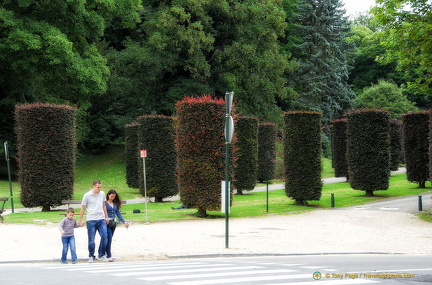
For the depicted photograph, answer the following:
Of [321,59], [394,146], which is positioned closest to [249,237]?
[394,146]

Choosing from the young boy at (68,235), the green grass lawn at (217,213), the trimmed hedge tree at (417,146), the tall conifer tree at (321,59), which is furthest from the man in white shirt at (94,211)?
the tall conifer tree at (321,59)

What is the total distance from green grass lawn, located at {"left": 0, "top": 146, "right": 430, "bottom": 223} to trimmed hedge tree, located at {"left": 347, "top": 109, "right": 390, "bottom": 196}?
4.11 feet

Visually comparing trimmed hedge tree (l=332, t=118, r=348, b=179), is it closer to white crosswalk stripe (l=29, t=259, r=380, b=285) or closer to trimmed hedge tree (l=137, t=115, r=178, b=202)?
trimmed hedge tree (l=137, t=115, r=178, b=202)

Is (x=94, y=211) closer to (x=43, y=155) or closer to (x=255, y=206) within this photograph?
(x=43, y=155)

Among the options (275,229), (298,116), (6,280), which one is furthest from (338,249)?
(298,116)

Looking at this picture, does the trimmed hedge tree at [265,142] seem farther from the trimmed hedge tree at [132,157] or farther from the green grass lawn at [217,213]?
the trimmed hedge tree at [132,157]

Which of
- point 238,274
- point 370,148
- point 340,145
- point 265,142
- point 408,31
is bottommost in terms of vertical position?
point 238,274

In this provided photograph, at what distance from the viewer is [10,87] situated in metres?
46.9

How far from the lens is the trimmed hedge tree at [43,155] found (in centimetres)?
2919

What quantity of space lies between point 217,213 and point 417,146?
17.9 meters

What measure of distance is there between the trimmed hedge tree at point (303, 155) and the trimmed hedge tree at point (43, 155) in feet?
37.3

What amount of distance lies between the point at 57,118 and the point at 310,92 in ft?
143

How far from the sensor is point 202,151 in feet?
82.4

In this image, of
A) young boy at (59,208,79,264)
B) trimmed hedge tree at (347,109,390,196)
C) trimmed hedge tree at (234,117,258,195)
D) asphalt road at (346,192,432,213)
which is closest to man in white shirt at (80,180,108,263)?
young boy at (59,208,79,264)
